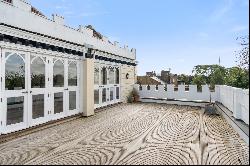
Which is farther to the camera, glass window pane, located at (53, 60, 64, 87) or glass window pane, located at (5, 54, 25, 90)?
glass window pane, located at (53, 60, 64, 87)

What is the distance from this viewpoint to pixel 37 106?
824 centimetres

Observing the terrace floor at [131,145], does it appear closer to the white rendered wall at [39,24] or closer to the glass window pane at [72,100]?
the glass window pane at [72,100]

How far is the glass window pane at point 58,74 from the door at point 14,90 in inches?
60.3

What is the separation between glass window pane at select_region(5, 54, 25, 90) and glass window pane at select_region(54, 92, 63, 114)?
181 centimetres

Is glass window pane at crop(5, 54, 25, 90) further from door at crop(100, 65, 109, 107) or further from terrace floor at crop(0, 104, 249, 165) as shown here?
door at crop(100, 65, 109, 107)

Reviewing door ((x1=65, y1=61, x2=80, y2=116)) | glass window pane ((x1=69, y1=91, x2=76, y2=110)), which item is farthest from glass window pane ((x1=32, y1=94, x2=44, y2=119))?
glass window pane ((x1=69, y1=91, x2=76, y2=110))

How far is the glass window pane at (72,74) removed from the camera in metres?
10.2

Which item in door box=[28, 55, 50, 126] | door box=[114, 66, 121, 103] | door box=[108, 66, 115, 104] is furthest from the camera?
door box=[114, 66, 121, 103]

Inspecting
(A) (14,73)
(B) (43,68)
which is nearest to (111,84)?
(B) (43,68)

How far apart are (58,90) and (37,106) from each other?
4.29ft

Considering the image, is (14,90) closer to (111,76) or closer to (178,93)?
(111,76)

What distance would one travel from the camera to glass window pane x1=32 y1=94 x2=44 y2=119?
808 centimetres

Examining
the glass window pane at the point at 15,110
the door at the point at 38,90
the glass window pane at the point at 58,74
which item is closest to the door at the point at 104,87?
the glass window pane at the point at 58,74

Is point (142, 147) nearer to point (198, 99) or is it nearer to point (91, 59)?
point (91, 59)
